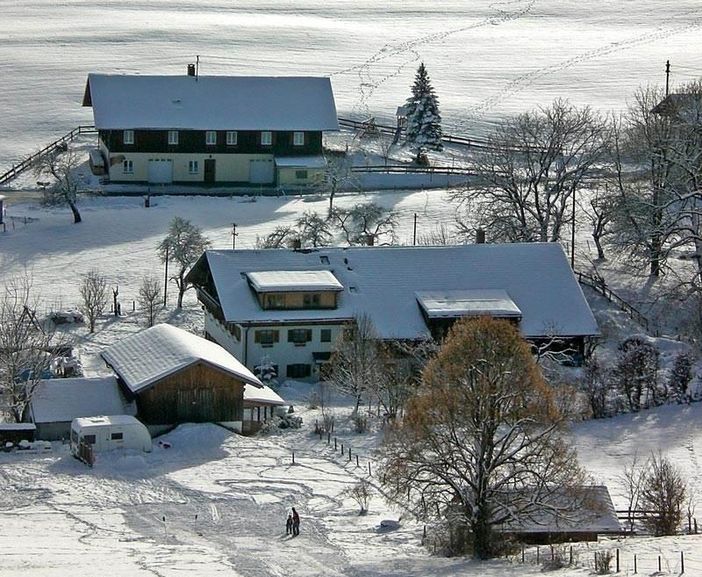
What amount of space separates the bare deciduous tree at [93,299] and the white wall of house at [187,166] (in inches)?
739

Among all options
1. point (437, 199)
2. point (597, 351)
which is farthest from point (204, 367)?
point (437, 199)

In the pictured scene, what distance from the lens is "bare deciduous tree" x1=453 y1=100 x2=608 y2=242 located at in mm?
68062

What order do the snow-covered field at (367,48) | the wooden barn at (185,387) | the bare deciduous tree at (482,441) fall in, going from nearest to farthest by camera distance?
1. the bare deciduous tree at (482,441)
2. the wooden barn at (185,387)
3. the snow-covered field at (367,48)

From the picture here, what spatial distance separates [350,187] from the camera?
79688mm

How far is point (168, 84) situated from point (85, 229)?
52.6 ft

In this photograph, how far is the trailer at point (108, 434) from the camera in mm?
46031

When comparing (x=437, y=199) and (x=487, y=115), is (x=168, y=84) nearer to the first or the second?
(x=437, y=199)

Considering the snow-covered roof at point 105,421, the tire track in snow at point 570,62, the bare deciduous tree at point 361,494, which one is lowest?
the bare deciduous tree at point 361,494

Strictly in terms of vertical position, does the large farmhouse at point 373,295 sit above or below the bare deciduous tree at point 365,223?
below

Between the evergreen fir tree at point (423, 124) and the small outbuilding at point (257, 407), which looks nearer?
the small outbuilding at point (257, 407)

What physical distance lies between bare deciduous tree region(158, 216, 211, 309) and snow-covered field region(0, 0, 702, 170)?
22736 millimetres

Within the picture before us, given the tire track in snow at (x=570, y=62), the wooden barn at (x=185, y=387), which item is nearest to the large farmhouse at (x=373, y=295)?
the wooden barn at (x=185, y=387)

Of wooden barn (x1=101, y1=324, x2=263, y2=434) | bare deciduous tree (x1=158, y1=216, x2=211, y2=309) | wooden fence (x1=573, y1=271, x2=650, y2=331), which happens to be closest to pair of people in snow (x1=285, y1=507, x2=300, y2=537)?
wooden barn (x1=101, y1=324, x2=263, y2=434)

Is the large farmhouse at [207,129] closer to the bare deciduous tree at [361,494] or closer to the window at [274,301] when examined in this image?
the window at [274,301]
